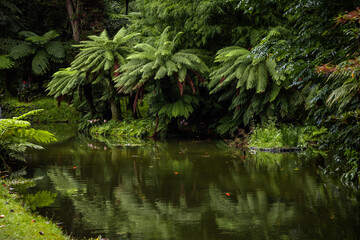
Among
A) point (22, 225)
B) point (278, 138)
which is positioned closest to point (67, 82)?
point (278, 138)

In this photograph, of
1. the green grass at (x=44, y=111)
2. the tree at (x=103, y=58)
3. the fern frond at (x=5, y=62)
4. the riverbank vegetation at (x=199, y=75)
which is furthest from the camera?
the green grass at (x=44, y=111)

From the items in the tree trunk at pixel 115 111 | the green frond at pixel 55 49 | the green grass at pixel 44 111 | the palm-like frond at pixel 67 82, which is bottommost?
the green grass at pixel 44 111

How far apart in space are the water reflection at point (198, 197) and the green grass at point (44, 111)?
12.6 metres

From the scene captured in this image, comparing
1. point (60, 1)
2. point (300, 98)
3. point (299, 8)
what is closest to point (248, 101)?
point (300, 98)

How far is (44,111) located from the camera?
20812mm

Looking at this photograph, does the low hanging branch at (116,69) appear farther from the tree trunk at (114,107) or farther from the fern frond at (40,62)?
the fern frond at (40,62)

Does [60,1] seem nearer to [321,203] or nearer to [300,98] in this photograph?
[300,98]

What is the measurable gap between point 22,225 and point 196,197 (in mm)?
2145

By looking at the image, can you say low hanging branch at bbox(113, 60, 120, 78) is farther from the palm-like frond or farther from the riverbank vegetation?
the palm-like frond

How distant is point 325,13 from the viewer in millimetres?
4488

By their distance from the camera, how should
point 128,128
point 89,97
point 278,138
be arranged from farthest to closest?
point 89,97, point 128,128, point 278,138

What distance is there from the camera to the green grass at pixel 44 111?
65.3ft

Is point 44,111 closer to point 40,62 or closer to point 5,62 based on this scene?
point 40,62

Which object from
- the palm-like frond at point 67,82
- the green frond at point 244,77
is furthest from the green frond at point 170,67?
the palm-like frond at point 67,82
